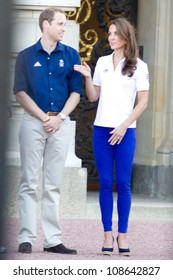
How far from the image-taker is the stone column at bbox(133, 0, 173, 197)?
1047cm

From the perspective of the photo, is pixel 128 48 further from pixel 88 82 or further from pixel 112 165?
pixel 112 165

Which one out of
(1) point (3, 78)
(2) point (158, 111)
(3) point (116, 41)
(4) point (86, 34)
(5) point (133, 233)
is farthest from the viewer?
(4) point (86, 34)

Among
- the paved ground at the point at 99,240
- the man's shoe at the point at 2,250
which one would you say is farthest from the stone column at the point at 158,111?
the man's shoe at the point at 2,250

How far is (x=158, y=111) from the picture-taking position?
10.6 metres

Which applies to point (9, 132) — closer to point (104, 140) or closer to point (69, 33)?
point (104, 140)

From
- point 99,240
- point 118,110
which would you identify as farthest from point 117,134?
point 99,240

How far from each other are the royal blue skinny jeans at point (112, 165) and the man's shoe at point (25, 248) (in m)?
0.54

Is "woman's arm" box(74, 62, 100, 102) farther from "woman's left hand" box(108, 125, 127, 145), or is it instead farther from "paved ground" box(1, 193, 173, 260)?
"paved ground" box(1, 193, 173, 260)

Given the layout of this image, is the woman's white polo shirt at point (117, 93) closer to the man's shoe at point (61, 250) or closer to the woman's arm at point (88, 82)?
the woman's arm at point (88, 82)

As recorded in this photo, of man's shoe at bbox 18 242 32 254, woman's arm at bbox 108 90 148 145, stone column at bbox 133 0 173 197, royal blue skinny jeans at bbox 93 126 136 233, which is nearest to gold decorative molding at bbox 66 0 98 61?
stone column at bbox 133 0 173 197

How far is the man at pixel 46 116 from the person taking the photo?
607cm

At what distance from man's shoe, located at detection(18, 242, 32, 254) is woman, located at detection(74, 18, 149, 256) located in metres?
0.53

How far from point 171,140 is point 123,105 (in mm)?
4610

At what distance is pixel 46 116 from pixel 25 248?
0.90 meters
